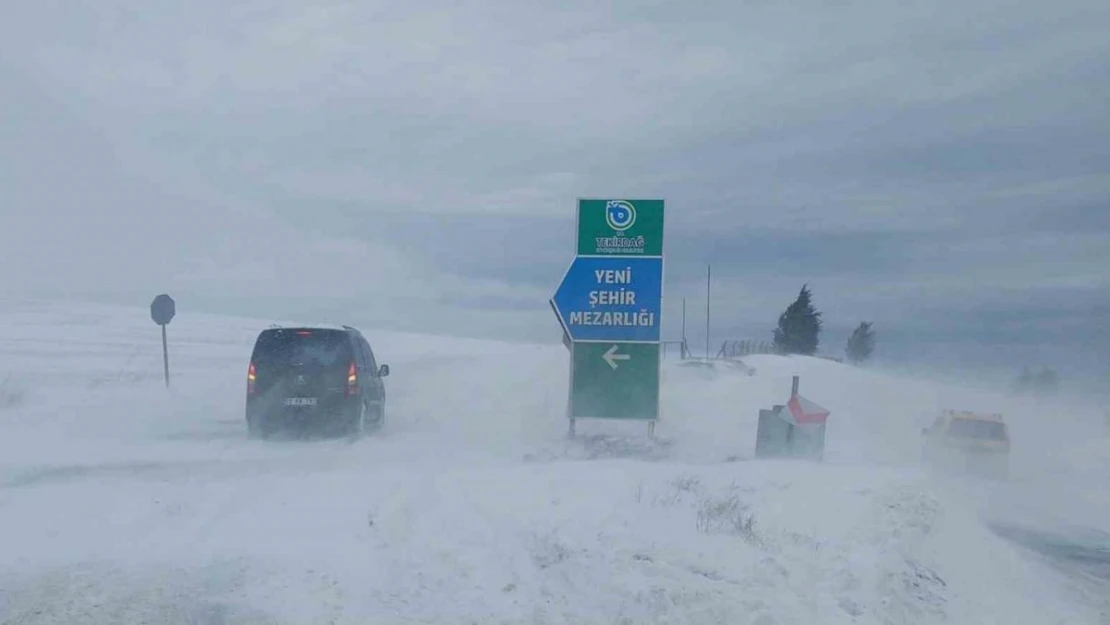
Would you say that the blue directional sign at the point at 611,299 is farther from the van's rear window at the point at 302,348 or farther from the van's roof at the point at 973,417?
the van's roof at the point at 973,417

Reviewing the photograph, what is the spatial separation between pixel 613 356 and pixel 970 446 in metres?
8.56

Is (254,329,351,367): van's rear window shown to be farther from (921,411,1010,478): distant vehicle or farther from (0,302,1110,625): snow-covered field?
(921,411,1010,478): distant vehicle

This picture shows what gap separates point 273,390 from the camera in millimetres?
20109

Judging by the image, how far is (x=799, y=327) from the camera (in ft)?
240

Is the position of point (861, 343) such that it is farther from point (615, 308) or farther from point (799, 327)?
point (615, 308)

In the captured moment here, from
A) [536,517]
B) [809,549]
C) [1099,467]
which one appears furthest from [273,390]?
[1099,467]

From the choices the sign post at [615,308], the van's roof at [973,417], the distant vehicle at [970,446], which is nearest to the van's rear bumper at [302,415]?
the sign post at [615,308]

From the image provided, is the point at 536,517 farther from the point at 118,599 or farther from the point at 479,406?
the point at 479,406

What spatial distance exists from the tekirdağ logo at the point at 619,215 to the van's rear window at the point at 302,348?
5.88 m

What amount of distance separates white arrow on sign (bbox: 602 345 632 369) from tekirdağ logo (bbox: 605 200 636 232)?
2.01 m

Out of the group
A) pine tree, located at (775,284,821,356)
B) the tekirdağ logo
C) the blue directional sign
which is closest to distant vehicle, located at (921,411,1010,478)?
the blue directional sign

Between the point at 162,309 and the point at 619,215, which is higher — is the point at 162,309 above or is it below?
below

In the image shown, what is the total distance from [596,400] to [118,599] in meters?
11.4

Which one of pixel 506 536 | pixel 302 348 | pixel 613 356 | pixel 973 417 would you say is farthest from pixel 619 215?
pixel 973 417
